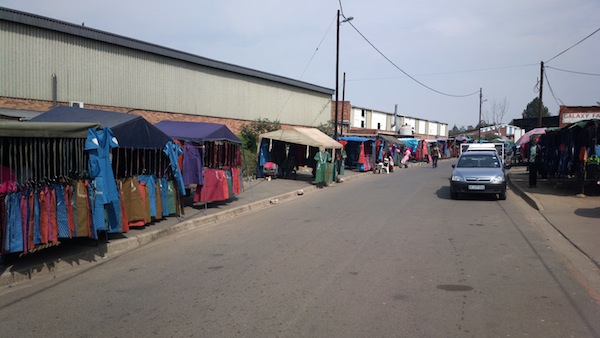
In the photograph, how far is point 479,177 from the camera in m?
14.4

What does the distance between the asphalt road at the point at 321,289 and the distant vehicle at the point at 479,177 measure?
4846 millimetres

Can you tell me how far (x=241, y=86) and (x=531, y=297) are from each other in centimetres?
2484

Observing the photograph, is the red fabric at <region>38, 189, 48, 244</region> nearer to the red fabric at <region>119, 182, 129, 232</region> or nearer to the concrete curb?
the red fabric at <region>119, 182, 129, 232</region>

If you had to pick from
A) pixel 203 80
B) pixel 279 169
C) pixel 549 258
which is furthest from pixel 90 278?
pixel 203 80

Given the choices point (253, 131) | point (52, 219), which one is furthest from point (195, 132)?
point (253, 131)

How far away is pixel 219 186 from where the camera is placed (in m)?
12.5

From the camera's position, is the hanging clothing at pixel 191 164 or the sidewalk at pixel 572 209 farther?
the hanging clothing at pixel 191 164

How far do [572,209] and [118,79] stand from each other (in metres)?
18.6

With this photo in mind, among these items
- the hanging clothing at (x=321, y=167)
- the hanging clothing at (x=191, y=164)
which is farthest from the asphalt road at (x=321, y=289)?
the hanging clothing at (x=321, y=167)

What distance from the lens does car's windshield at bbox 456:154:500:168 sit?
1559 cm

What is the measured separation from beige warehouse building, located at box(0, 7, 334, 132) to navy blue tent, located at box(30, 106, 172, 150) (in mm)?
6679

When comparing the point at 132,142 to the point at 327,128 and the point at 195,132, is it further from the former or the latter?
the point at 327,128

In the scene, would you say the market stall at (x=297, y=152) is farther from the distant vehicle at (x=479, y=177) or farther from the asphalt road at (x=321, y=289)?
the asphalt road at (x=321, y=289)

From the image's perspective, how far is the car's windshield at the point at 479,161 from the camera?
15.6 m
